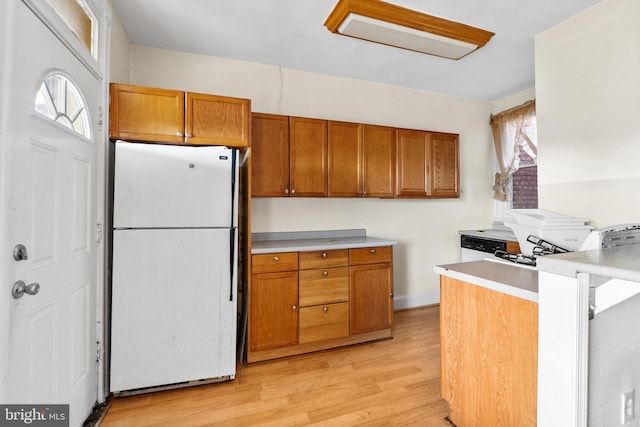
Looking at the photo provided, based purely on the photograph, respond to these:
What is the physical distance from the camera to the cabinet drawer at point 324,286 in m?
2.56

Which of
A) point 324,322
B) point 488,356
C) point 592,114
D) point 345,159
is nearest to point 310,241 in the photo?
point 324,322

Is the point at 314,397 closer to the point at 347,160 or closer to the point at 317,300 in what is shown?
the point at 317,300

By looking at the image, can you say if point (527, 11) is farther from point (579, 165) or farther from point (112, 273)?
point (112, 273)

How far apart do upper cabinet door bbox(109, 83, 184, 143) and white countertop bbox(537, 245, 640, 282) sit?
2.31 meters

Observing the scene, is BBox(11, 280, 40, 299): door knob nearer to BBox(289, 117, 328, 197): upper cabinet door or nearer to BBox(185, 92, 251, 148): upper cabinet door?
BBox(185, 92, 251, 148): upper cabinet door

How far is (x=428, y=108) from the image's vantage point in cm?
382

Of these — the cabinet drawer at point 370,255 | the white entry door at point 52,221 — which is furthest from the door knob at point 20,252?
the cabinet drawer at point 370,255

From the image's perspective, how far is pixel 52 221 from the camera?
1.42m

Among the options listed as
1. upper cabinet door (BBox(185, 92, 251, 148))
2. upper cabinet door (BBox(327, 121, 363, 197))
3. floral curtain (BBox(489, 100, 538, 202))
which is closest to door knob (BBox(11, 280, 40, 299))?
upper cabinet door (BBox(185, 92, 251, 148))

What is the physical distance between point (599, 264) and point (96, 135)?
2556 mm

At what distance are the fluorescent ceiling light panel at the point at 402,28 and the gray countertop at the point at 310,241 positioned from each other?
1771 millimetres

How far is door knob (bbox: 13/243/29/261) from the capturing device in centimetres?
115

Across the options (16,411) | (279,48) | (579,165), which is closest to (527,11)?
(579,165)

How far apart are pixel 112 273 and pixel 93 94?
115cm
